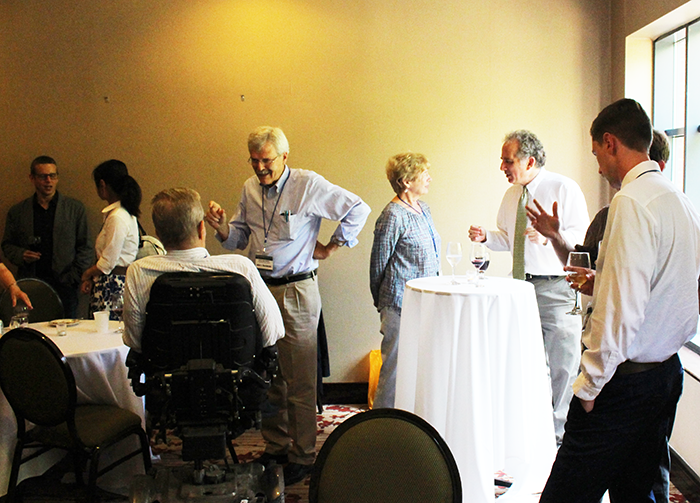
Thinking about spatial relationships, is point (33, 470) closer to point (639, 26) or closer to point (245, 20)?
point (245, 20)

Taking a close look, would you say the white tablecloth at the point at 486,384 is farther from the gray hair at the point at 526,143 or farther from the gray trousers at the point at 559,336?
the gray hair at the point at 526,143

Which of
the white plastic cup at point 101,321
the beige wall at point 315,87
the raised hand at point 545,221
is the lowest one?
the white plastic cup at point 101,321

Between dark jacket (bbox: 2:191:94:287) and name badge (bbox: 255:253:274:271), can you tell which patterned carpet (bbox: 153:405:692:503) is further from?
dark jacket (bbox: 2:191:94:287)

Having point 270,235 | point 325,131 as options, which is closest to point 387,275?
point 270,235

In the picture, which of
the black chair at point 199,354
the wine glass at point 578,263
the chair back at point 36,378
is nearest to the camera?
the wine glass at point 578,263

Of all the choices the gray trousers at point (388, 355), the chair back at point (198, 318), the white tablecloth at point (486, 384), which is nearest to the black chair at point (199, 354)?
the chair back at point (198, 318)

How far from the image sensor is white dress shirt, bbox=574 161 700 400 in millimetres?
1708

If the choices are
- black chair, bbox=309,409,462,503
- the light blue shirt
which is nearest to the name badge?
the light blue shirt

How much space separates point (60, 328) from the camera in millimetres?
3451

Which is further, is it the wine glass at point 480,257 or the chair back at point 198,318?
the wine glass at point 480,257

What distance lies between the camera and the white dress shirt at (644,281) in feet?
5.60

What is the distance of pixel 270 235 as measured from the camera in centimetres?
341

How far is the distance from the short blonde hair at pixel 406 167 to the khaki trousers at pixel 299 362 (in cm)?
92

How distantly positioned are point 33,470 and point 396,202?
8.17 ft
